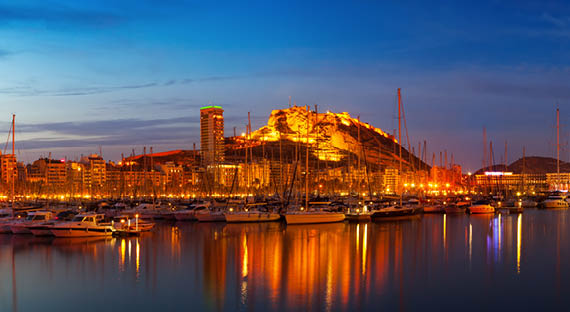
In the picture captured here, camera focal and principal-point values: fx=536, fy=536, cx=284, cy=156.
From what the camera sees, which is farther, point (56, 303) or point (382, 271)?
point (382, 271)

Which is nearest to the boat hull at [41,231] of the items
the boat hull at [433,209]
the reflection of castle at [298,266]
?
the reflection of castle at [298,266]

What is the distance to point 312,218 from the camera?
5125cm

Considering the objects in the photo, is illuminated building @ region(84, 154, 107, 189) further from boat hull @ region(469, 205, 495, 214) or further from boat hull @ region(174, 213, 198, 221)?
boat hull @ region(469, 205, 495, 214)

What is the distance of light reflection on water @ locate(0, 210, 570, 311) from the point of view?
20.0 metres

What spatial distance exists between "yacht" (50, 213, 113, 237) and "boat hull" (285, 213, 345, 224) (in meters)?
16.8

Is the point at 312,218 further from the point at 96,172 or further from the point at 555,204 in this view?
the point at 96,172

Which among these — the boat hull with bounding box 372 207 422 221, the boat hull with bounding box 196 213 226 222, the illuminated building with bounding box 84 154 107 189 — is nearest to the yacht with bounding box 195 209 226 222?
the boat hull with bounding box 196 213 226 222

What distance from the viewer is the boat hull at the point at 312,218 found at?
5031cm

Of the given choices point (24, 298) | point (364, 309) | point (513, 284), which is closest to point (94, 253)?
point (24, 298)

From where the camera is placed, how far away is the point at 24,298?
819 inches

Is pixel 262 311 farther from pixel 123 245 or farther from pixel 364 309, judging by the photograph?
pixel 123 245

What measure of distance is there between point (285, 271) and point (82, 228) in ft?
66.1

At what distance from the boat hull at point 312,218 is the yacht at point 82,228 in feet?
55.2

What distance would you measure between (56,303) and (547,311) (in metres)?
17.7
